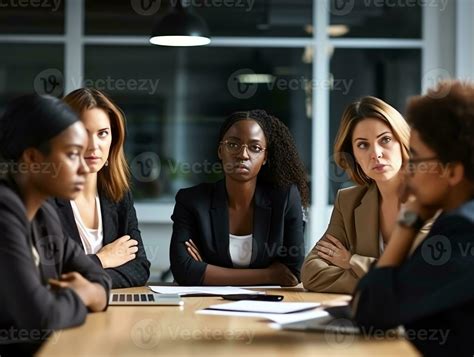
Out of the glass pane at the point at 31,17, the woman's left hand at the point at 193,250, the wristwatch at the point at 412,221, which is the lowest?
the woman's left hand at the point at 193,250

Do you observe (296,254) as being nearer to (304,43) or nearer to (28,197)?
(28,197)

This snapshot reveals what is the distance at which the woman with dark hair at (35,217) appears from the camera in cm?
222

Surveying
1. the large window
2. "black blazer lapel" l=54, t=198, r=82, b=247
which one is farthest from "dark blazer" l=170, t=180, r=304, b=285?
the large window

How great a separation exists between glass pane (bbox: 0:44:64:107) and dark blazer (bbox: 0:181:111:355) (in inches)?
236

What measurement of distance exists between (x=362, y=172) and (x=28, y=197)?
156 centimetres

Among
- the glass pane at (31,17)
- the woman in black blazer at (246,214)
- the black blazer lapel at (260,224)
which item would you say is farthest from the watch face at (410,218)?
the glass pane at (31,17)

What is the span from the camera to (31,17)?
27.1 ft

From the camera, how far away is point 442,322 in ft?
7.31

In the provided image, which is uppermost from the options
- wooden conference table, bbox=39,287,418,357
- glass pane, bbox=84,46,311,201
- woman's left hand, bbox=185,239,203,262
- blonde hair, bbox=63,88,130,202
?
glass pane, bbox=84,46,311,201

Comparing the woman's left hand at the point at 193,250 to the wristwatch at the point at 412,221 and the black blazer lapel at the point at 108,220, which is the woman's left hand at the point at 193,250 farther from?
the wristwatch at the point at 412,221

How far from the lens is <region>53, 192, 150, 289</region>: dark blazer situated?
3.35 m

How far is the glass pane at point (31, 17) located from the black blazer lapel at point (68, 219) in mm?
5192

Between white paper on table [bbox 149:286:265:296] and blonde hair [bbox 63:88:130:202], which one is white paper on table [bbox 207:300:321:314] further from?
blonde hair [bbox 63:88:130:202]

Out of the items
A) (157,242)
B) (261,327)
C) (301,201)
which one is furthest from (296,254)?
(157,242)
